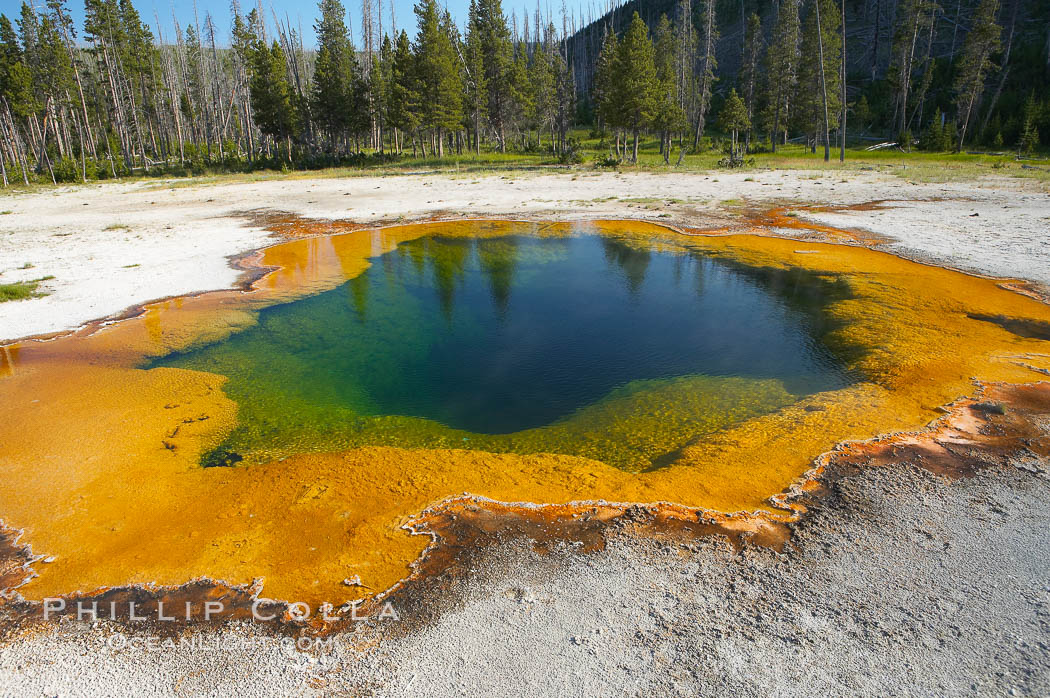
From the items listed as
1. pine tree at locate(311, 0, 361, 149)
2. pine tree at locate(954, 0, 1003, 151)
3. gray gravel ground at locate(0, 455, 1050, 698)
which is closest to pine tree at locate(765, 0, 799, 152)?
pine tree at locate(954, 0, 1003, 151)

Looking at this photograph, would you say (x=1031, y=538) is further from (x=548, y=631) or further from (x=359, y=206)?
(x=359, y=206)

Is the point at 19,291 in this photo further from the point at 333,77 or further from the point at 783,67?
the point at 783,67

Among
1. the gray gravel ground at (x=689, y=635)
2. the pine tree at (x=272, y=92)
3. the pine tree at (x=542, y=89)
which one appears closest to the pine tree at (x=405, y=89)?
the pine tree at (x=272, y=92)

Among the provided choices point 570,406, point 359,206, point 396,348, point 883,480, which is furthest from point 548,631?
point 359,206

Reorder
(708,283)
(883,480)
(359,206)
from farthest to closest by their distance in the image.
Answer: (359,206) < (708,283) < (883,480)

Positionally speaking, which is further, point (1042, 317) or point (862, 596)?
point (1042, 317)

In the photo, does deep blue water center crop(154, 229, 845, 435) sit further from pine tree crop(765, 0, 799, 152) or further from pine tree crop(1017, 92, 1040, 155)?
pine tree crop(765, 0, 799, 152)
